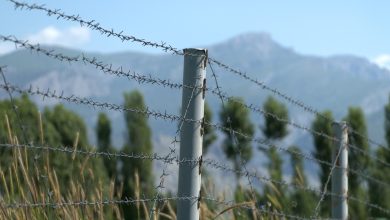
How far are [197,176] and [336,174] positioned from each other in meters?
1.81

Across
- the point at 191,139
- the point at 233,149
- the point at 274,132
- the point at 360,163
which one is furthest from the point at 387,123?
the point at 191,139

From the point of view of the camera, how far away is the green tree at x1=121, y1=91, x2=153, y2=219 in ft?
107

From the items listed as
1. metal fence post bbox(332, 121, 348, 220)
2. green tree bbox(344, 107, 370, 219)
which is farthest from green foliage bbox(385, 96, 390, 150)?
metal fence post bbox(332, 121, 348, 220)

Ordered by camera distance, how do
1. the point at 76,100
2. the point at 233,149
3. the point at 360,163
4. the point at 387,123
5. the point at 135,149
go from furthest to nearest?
the point at 135,149 → the point at 387,123 → the point at 233,149 → the point at 360,163 → the point at 76,100

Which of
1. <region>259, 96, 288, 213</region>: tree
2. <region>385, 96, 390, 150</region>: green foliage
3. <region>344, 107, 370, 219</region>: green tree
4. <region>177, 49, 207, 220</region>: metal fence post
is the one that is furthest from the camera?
<region>259, 96, 288, 213</region>: tree

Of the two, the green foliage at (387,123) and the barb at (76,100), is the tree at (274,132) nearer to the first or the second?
the green foliage at (387,123)

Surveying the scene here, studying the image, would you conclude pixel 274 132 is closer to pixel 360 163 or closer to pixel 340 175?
pixel 360 163

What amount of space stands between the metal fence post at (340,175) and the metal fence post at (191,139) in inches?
67.8

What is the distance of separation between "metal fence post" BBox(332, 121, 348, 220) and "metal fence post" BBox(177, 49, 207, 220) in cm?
172

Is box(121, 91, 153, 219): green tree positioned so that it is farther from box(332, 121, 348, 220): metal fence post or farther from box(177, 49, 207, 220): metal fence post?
box(177, 49, 207, 220): metal fence post

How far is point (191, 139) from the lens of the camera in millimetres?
2578

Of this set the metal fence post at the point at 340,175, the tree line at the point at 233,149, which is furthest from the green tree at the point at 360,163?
the metal fence post at the point at 340,175

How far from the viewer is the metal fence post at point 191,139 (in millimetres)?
2555

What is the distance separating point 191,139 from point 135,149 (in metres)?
36.0
